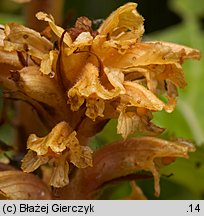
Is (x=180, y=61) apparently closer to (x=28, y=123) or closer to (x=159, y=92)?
(x=159, y=92)

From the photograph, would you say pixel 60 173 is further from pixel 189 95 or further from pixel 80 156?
pixel 189 95

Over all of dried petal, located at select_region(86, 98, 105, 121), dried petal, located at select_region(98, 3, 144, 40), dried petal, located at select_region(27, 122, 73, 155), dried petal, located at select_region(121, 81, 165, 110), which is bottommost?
dried petal, located at select_region(27, 122, 73, 155)

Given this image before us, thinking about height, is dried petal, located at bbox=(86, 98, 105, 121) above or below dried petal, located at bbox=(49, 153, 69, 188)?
above

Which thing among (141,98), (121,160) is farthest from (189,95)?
(141,98)

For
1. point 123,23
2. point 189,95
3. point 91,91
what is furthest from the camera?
point 189,95

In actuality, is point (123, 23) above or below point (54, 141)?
above

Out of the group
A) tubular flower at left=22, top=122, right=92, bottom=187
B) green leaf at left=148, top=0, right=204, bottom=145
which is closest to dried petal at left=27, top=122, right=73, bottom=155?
tubular flower at left=22, top=122, right=92, bottom=187

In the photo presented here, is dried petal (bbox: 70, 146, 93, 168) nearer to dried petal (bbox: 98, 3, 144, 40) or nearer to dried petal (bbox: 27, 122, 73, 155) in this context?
dried petal (bbox: 27, 122, 73, 155)

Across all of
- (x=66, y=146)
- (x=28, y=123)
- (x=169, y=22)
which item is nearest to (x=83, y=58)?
(x=66, y=146)

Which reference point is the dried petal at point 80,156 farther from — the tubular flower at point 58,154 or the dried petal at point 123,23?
the dried petal at point 123,23
